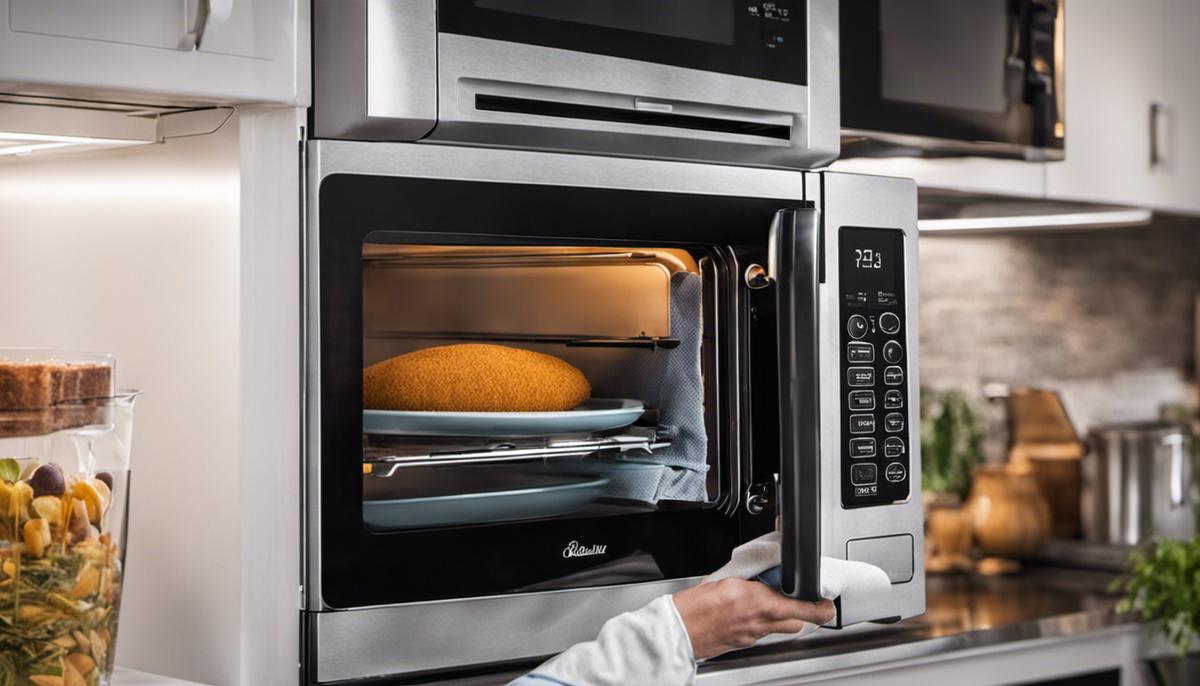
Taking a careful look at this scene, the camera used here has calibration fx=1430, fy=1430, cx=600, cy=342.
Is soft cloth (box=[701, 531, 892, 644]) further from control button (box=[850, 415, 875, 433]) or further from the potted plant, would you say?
the potted plant

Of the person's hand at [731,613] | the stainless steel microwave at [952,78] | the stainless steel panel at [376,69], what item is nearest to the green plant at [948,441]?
the stainless steel microwave at [952,78]

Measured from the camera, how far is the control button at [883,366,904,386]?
1.33 m

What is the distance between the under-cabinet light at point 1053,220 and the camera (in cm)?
203

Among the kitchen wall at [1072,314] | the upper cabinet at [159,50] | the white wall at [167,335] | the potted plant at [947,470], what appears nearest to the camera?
the upper cabinet at [159,50]

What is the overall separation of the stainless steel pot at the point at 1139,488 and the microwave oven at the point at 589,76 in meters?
1.26

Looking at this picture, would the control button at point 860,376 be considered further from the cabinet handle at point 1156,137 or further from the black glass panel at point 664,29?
the cabinet handle at point 1156,137

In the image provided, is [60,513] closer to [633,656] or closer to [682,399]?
[633,656]

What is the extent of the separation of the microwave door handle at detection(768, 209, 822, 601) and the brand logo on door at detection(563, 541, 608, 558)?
232 millimetres

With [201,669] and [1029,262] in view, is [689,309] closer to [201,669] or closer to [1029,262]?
[201,669]

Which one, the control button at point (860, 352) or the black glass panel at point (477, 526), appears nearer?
the black glass panel at point (477, 526)

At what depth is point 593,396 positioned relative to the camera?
126 cm

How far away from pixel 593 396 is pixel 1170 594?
103 centimetres

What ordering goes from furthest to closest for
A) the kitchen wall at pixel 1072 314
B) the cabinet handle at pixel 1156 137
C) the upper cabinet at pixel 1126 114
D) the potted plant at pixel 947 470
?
the kitchen wall at pixel 1072 314 < the potted plant at pixel 947 470 < the cabinet handle at pixel 1156 137 < the upper cabinet at pixel 1126 114

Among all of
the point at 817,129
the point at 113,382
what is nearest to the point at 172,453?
the point at 113,382
